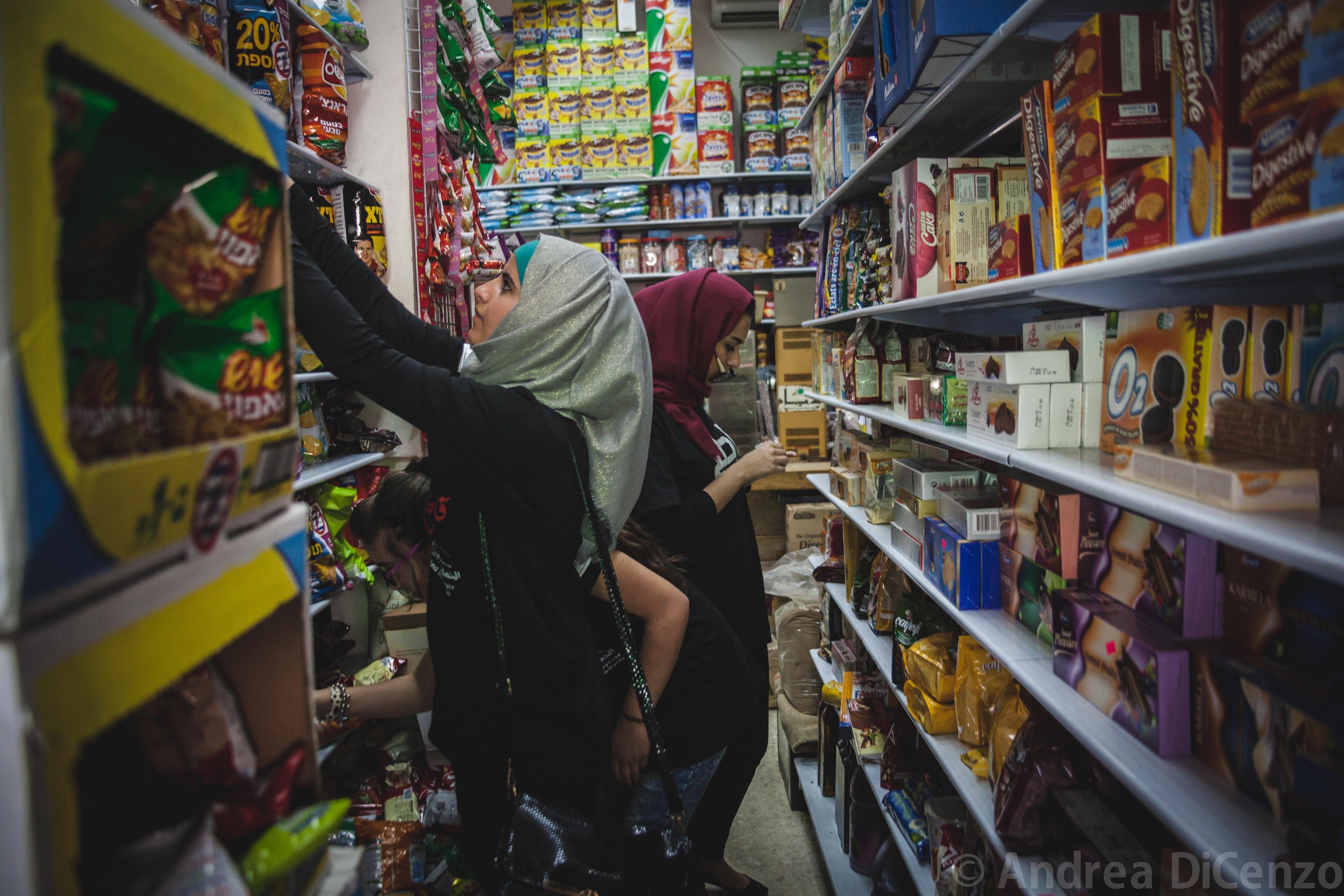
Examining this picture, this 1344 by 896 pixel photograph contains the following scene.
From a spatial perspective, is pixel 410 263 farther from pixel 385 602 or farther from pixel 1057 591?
pixel 1057 591

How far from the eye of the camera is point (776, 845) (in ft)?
9.48

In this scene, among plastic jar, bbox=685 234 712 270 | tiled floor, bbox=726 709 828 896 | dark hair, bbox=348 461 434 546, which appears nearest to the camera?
dark hair, bbox=348 461 434 546

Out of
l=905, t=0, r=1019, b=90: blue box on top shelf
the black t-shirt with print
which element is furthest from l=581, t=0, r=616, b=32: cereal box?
l=905, t=0, r=1019, b=90: blue box on top shelf

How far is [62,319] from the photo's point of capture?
43 cm

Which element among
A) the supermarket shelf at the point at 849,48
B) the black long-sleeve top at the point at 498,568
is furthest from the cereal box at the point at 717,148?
the black long-sleeve top at the point at 498,568

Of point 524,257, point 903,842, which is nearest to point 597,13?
point 524,257

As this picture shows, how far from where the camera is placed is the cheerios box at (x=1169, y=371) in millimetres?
1032

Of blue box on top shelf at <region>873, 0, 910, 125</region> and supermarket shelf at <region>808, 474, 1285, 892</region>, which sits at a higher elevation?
blue box on top shelf at <region>873, 0, 910, 125</region>

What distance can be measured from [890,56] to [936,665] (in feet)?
5.23

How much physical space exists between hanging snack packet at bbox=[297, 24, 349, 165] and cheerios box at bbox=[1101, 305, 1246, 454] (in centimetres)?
219

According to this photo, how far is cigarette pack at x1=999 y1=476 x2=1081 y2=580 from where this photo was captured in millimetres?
1357

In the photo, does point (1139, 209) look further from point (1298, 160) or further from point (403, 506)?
point (403, 506)

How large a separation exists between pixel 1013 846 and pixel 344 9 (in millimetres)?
2895

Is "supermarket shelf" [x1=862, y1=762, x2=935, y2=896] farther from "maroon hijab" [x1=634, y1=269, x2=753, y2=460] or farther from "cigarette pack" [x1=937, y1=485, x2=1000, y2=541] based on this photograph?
"maroon hijab" [x1=634, y1=269, x2=753, y2=460]
